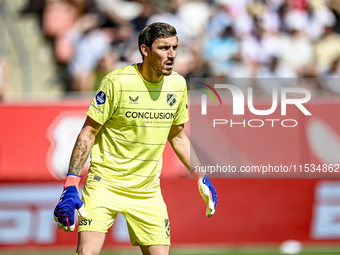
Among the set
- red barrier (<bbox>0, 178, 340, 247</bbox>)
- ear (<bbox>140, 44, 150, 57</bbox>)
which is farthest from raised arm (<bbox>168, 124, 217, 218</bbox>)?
red barrier (<bbox>0, 178, 340, 247</bbox>)

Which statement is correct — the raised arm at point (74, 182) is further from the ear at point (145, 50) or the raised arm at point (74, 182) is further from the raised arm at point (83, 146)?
the ear at point (145, 50)

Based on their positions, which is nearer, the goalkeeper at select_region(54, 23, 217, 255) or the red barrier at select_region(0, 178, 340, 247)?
the goalkeeper at select_region(54, 23, 217, 255)

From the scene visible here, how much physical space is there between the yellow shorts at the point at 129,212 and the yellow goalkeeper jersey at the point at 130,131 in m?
0.07

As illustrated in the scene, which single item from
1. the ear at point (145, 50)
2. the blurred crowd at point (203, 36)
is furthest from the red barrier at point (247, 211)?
the ear at point (145, 50)

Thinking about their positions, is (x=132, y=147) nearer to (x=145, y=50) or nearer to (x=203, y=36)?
(x=145, y=50)

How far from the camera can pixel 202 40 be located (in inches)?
360

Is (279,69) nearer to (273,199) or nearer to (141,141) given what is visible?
(273,199)

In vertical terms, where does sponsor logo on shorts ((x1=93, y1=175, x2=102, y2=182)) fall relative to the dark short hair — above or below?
below

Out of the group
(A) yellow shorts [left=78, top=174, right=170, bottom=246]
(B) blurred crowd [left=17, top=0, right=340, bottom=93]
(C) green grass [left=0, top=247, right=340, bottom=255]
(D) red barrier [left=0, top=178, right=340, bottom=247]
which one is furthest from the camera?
(B) blurred crowd [left=17, top=0, right=340, bottom=93]

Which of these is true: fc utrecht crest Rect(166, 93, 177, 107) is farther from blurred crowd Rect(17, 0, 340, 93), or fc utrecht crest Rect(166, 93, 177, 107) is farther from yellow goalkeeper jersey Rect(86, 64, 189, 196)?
blurred crowd Rect(17, 0, 340, 93)

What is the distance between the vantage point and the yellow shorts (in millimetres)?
4004

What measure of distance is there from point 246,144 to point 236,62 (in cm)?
241

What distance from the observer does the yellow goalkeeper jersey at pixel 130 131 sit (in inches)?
161

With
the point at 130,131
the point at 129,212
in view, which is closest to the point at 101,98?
the point at 130,131
